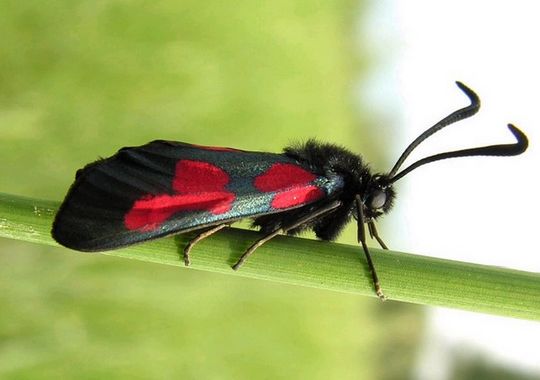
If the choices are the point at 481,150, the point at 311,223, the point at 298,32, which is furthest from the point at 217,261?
the point at 298,32

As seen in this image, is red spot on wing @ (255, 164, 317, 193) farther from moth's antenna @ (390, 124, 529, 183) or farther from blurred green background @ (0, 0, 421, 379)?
blurred green background @ (0, 0, 421, 379)

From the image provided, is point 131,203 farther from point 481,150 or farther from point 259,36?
point 259,36

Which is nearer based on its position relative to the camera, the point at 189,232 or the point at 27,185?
the point at 189,232

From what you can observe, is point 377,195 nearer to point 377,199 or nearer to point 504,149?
point 377,199

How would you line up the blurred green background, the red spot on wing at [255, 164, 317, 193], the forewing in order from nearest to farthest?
the forewing → the red spot on wing at [255, 164, 317, 193] → the blurred green background

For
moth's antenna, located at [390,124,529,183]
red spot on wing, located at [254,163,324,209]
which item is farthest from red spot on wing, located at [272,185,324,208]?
moth's antenna, located at [390,124,529,183]

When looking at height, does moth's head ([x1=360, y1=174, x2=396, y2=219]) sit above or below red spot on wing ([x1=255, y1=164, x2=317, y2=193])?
above
